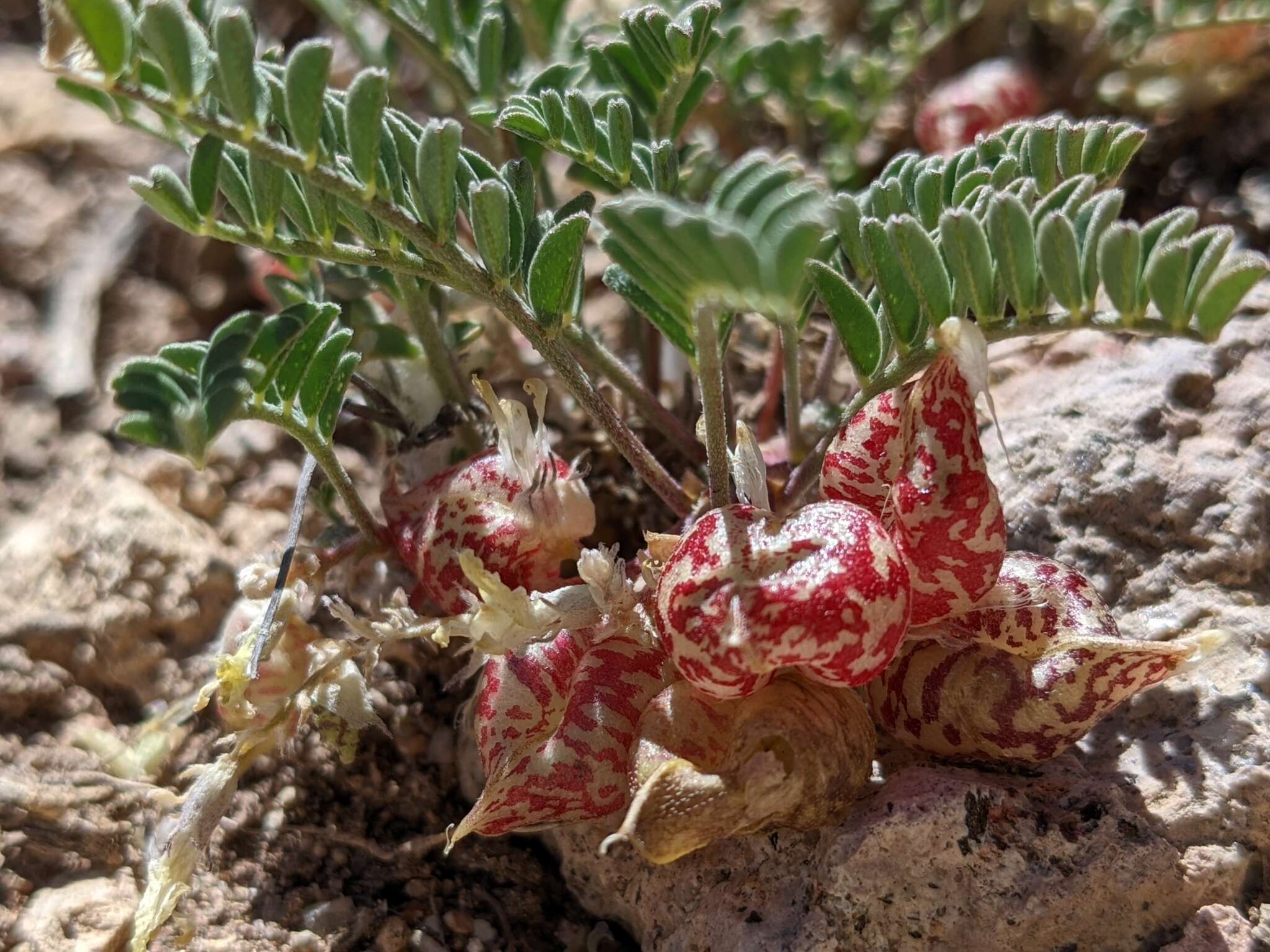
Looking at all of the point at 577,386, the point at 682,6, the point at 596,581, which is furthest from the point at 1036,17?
the point at 596,581

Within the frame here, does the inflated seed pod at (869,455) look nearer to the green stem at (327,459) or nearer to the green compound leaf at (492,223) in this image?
the green compound leaf at (492,223)

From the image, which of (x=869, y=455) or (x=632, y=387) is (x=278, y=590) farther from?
(x=869, y=455)

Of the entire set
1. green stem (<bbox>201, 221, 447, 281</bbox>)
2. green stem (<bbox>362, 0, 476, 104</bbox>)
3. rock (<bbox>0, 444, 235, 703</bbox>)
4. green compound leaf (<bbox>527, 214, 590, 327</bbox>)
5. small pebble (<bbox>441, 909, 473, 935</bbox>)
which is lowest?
small pebble (<bbox>441, 909, 473, 935</bbox>)

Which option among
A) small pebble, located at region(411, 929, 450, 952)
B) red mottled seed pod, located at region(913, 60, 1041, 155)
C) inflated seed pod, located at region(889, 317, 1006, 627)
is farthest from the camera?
red mottled seed pod, located at region(913, 60, 1041, 155)

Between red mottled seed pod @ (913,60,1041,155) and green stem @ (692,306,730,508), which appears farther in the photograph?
red mottled seed pod @ (913,60,1041,155)

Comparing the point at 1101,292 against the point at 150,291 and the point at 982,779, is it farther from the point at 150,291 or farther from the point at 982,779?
the point at 150,291

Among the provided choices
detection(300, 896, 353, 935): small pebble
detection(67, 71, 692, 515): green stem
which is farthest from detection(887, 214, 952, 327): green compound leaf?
detection(300, 896, 353, 935): small pebble

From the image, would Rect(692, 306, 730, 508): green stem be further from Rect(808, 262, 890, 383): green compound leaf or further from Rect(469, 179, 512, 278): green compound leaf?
Rect(469, 179, 512, 278): green compound leaf

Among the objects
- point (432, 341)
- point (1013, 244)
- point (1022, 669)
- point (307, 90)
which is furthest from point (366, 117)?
point (1022, 669)
